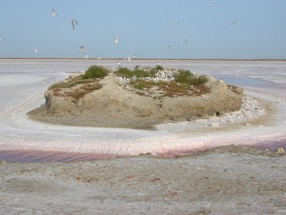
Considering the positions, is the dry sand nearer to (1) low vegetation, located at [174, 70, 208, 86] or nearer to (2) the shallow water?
(1) low vegetation, located at [174, 70, 208, 86]

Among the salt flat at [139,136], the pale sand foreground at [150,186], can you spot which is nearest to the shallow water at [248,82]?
the salt flat at [139,136]

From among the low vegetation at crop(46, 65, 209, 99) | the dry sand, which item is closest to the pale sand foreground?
the dry sand

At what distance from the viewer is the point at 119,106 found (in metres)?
18.7

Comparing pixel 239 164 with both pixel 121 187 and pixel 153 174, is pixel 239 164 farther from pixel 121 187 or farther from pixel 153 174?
pixel 121 187

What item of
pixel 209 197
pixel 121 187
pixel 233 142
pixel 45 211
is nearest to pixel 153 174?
pixel 121 187

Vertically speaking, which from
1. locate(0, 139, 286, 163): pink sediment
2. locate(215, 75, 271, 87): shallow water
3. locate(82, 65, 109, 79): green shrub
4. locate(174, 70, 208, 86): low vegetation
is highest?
locate(82, 65, 109, 79): green shrub

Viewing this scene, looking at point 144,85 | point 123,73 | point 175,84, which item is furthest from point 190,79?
point 144,85

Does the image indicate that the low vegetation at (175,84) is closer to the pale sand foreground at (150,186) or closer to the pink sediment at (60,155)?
the pink sediment at (60,155)

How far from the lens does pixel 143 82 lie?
2344 cm

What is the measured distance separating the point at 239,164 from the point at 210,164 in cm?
56

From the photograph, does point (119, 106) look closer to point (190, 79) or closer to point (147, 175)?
point (190, 79)

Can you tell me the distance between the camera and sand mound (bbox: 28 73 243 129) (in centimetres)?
1742

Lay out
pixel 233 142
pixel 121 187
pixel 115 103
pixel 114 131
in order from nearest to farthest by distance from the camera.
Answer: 1. pixel 121 187
2. pixel 233 142
3. pixel 114 131
4. pixel 115 103

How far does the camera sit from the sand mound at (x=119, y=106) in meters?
17.4
